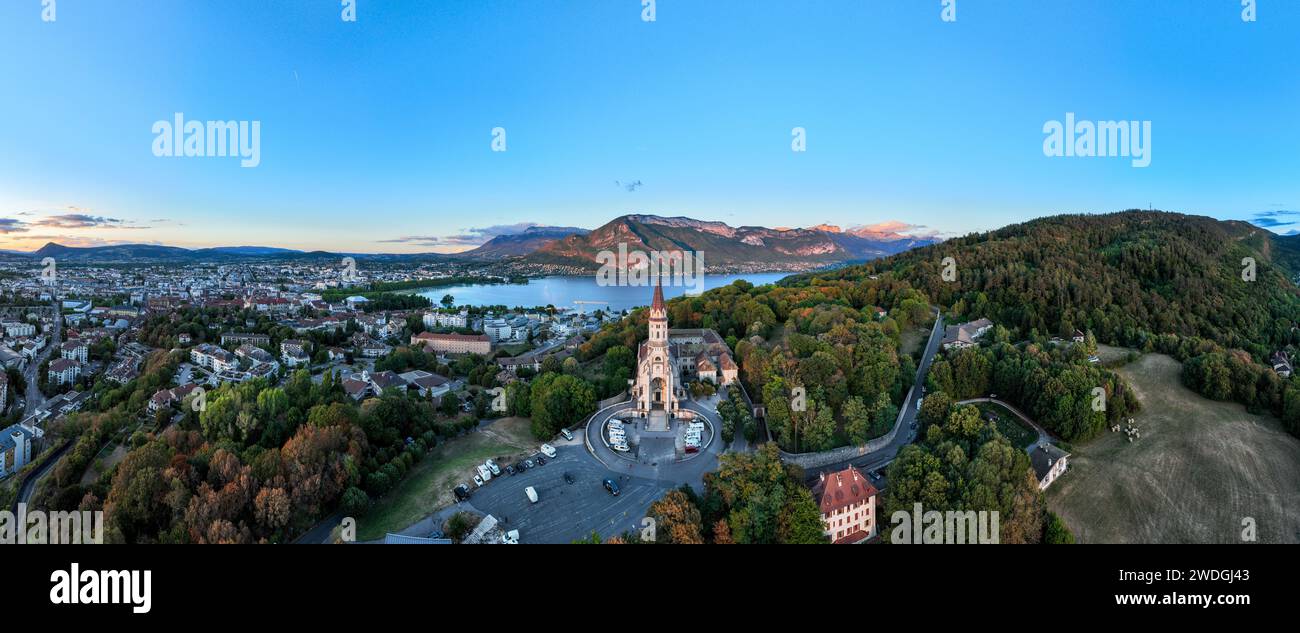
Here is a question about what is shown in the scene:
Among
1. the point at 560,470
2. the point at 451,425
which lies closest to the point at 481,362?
the point at 451,425

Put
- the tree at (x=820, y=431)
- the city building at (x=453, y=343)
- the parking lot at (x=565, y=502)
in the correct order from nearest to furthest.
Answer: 1. the parking lot at (x=565, y=502)
2. the tree at (x=820, y=431)
3. the city building at (x=453, y=343)

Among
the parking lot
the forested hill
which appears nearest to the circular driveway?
the parking lot

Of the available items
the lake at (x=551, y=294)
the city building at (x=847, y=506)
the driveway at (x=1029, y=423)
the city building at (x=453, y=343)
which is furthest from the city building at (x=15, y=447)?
the lake at (x=551, y=294)

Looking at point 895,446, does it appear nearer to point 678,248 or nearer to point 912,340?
point 912,340

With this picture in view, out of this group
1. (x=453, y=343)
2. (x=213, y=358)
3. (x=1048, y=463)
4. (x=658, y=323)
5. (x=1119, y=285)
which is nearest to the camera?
(x=1048, y=463)

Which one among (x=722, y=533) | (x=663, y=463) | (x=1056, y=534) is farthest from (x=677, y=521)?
(x=1056, y=534)

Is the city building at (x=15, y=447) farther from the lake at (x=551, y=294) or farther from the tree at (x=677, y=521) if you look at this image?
the lake at (x=551, y=294)
